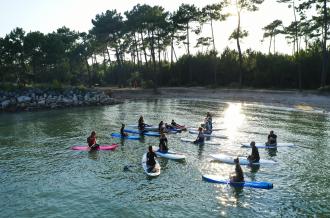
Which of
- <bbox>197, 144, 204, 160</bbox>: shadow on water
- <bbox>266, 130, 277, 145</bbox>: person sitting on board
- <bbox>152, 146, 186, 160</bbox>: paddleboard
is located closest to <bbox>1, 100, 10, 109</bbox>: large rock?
<bbox>152, 146, 186, 160</bbox>: paddleboard

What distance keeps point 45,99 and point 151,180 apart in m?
46.8

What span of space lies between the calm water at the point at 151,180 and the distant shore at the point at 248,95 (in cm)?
1367

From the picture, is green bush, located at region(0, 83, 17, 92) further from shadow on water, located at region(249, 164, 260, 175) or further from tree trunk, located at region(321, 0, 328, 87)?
shadow on water, located at region(249, 164, 260, 175)

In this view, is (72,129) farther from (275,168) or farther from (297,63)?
(297,63)

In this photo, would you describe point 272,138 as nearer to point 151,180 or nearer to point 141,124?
point 151,180

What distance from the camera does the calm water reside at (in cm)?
1715

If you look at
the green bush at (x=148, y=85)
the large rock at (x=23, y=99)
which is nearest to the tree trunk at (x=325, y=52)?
the green bush at (x=148, y=85)

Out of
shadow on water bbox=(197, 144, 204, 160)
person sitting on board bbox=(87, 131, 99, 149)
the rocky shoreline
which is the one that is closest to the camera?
shadow on water bbox=(197, 144, 204, 160)

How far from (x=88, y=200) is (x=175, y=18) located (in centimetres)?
6669

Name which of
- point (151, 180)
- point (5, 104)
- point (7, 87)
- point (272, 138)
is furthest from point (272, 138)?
point (7, 87)

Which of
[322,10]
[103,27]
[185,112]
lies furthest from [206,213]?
[103,27]

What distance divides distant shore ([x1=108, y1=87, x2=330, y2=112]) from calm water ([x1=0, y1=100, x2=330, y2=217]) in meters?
13.7

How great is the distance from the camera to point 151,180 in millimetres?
21281

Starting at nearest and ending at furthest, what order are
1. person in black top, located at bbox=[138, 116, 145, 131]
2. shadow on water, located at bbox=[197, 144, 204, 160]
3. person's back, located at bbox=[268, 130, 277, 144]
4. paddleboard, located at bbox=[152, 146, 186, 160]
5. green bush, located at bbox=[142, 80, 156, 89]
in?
1. paddleboard, located at bbox=[152, 146, 186, 160]
2. shadow on water, located at bbox=[197, 144, 204, 160]
3. person's back, located at bbox=[268, 130, 277, 144]
4. person in black top, located at bbox=[138, 116, 145, 131]
5. green bush, located at bbox=[142, 80, 156, 89]
